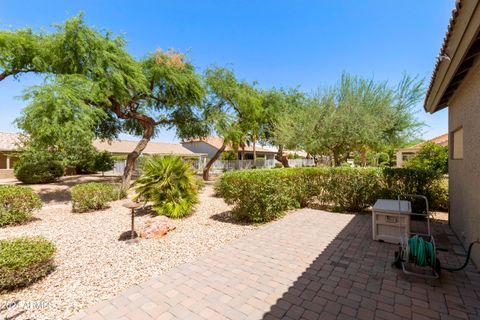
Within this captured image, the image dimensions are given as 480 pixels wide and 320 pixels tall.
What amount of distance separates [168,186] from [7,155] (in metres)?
22.3

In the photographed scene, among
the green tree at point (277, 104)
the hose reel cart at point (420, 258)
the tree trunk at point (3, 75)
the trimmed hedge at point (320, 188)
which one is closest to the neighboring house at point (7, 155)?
the tree trunk at point (3, 75)

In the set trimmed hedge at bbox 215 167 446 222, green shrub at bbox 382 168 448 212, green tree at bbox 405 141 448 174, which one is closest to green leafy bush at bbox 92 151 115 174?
trimmed hedge at bbox 215 167 446 222

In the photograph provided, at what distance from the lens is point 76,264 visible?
13.5 ft

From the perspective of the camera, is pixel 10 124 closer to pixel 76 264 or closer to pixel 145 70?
pixel 145 70

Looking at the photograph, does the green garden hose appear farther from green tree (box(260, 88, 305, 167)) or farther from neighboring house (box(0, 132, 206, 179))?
green tree (box(260, 88, 305, 167))

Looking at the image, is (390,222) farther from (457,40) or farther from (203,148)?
(203,148)

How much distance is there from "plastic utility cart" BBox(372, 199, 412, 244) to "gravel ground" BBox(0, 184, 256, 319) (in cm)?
311

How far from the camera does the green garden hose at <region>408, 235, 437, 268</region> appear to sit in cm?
331

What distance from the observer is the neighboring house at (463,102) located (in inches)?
104

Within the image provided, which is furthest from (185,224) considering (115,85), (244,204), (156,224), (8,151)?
(8,151)

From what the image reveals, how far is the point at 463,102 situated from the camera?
4641mm

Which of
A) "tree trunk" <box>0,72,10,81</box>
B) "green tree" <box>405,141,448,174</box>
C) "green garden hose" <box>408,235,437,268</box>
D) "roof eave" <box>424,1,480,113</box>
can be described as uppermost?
"tree trunk" <box>0,72,10,81</box>

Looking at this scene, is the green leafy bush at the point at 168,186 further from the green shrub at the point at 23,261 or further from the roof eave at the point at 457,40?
the roof eave at the point at 457,40

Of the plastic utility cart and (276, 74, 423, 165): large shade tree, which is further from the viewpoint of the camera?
(276, 74, 423, 165): large shade tree
